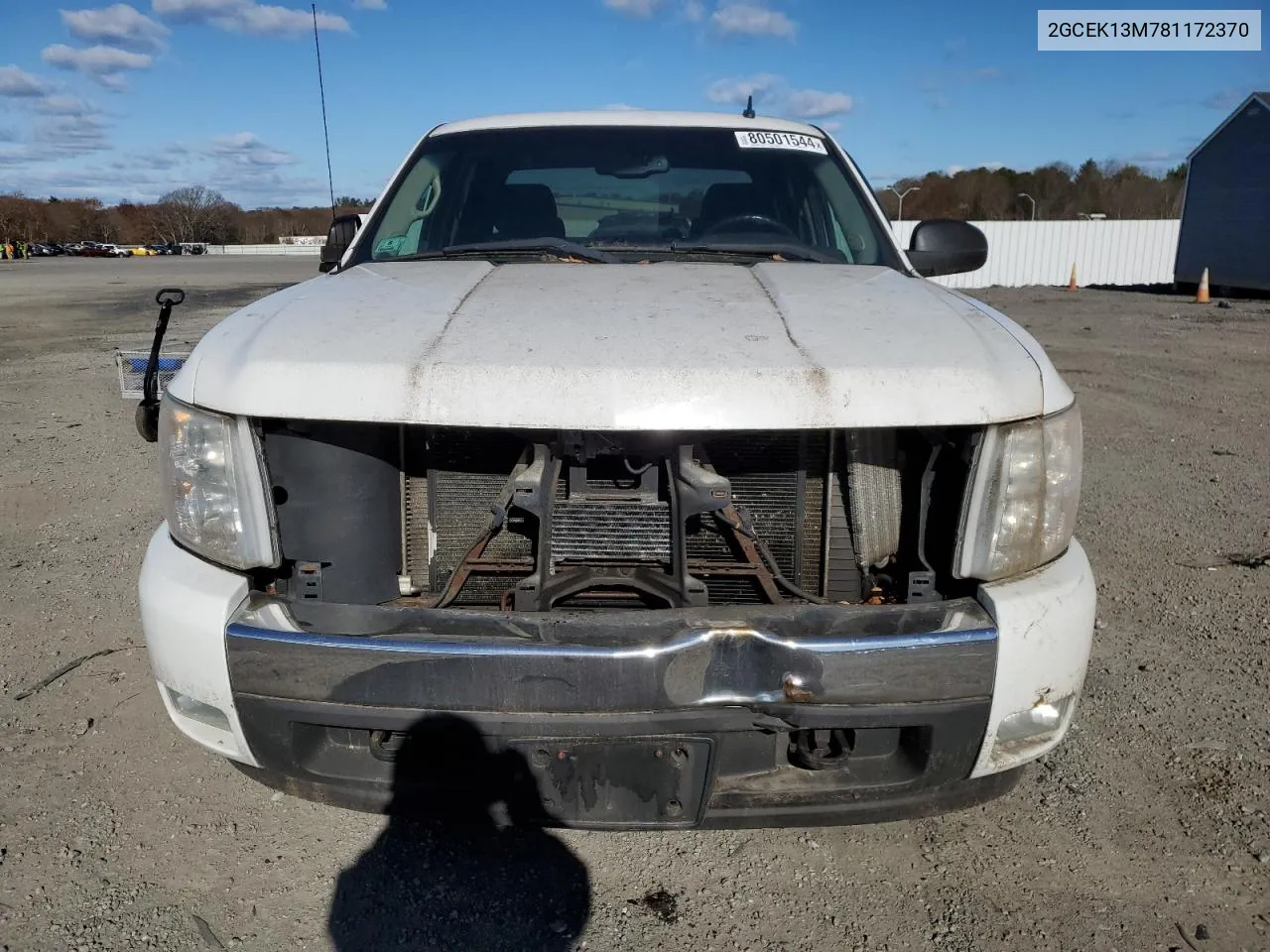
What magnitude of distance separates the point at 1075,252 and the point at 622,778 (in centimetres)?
3172

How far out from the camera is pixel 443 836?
237cm

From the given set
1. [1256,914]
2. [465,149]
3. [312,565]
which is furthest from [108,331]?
[1256,914]

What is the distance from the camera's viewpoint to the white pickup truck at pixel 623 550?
1.77 m

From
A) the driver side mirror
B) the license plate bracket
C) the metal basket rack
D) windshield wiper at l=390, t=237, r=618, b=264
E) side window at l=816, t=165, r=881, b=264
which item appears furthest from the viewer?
the metal basket rack

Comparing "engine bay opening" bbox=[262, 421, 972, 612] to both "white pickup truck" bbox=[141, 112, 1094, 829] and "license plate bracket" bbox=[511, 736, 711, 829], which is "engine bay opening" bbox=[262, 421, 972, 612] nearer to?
"white pickup truck" bbox=[141, 112, 1094, 829]

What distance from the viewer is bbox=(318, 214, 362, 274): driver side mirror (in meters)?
3.54

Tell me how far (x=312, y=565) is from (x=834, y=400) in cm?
121

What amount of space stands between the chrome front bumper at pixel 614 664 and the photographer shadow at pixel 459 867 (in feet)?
0.39

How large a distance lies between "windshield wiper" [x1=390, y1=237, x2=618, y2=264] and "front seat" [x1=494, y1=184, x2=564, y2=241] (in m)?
0.18

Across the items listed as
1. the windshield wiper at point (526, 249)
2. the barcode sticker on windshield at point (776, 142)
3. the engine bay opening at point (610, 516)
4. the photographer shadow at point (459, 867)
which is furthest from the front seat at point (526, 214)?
the photographer shadow at point (459, 867)

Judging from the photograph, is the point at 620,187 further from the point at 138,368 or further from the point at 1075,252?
the point at 1075,252

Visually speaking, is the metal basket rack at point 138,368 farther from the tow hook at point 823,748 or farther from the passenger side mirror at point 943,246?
the tow hook at point 823,748

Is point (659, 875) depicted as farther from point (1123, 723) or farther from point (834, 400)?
point (1123, 723)

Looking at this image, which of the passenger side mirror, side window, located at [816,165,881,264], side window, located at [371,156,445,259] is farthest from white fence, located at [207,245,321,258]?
the passenger side mirror
